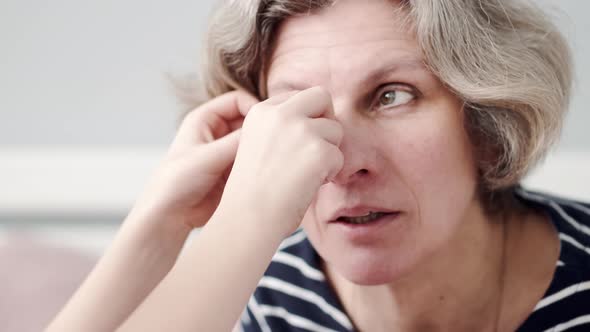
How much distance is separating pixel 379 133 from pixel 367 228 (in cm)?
13

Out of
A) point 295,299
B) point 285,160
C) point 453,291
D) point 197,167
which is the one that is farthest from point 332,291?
point 285,160

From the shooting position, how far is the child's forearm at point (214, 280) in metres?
0.72

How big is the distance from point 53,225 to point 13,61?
403 mm

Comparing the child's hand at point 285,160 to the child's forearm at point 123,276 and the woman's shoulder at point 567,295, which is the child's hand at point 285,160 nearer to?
the child's forearm at point 123,276

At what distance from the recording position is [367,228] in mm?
906

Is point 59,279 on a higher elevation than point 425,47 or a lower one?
lower

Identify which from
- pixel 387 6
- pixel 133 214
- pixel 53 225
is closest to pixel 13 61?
pixel 53 225

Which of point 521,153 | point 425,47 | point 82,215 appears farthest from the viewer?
point 82,215

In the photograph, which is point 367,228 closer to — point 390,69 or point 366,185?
point 366,185

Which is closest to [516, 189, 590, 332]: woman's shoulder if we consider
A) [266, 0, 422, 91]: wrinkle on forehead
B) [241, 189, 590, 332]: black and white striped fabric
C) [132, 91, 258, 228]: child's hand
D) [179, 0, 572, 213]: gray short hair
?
[241, 189, 590, 332]: black and white striped fabric

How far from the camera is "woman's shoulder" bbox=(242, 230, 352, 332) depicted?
1.12m

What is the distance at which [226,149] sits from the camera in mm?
1033

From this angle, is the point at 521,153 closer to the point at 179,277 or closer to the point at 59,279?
the point at 179,277

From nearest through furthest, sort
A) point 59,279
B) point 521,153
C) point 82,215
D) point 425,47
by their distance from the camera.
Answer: point 425,47, point 521,153, point 59,279, point 82,215
